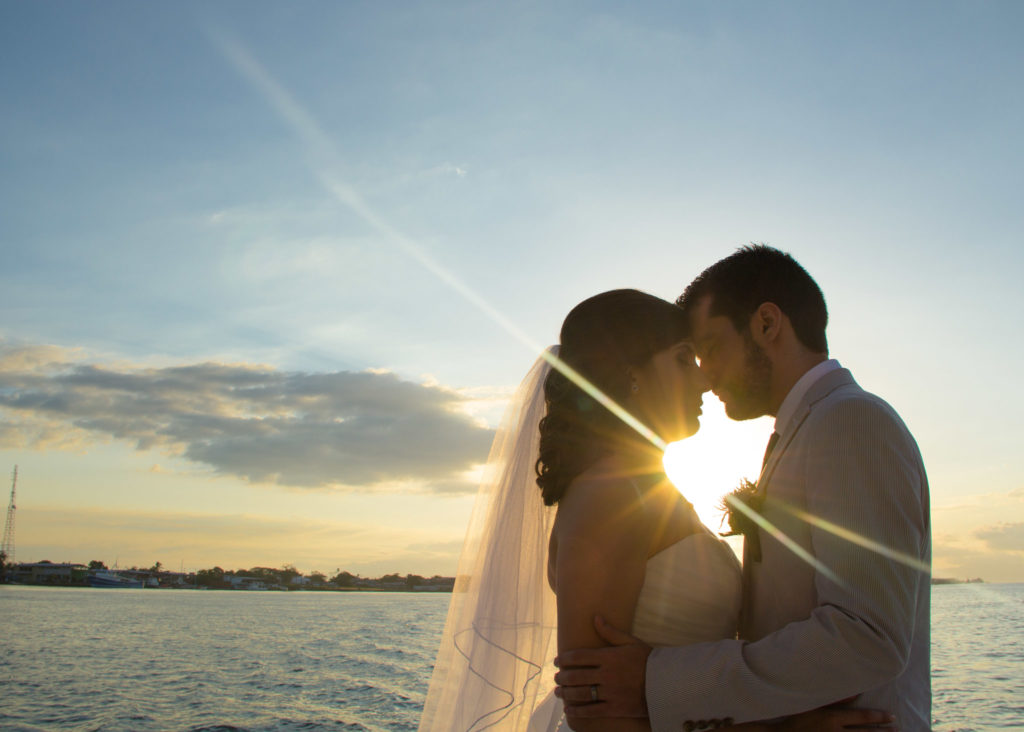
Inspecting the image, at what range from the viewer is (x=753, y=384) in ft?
10.8

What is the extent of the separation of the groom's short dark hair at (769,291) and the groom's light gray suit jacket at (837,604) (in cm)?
60

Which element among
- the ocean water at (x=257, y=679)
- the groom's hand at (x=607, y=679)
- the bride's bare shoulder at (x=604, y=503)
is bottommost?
the ocean water at (x=257, y=679)

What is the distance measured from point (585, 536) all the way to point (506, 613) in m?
0.93

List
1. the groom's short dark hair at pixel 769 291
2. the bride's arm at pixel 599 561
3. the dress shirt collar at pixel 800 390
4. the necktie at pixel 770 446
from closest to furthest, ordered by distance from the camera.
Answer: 1. the bride's arm at pixel 599 561
2. the dress shirt collar at pixel 800 390
3. the necktie at pixel 770 446
4. the groom's short dark hair at pixel 769 291

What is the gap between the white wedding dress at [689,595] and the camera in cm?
280

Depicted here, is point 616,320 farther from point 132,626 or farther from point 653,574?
point 132,626

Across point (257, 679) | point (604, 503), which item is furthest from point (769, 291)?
point (257, 679)

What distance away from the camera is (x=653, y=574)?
2828mm

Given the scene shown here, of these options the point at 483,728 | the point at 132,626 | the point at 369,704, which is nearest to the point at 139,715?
the point at 369,704

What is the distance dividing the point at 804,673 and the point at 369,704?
21657 mm

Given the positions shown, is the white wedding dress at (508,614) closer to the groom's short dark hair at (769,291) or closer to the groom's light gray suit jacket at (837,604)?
the groom's light gray suit jacket at (837,604)

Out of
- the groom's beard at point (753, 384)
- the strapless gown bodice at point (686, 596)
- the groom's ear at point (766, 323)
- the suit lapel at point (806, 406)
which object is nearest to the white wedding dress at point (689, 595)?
the strapless gown bodice at point (686, 596)

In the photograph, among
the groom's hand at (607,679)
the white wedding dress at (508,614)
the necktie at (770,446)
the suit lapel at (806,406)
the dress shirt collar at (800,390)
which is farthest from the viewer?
the white wedding dress at (508,614)

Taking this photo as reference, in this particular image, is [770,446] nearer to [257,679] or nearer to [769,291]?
[769,291]
